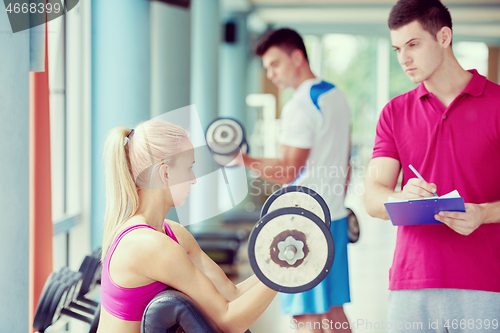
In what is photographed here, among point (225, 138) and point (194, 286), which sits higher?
point (225, 138)

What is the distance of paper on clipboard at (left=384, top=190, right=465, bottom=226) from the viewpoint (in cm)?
124

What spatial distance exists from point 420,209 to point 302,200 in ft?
1.15

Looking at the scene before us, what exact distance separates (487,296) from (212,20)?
4.51 metres

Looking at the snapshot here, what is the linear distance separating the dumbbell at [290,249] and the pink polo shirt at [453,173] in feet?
1.85

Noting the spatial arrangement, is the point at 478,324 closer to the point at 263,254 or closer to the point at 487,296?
the point at 487,296

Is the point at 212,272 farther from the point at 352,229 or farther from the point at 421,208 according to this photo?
the point at 352,229

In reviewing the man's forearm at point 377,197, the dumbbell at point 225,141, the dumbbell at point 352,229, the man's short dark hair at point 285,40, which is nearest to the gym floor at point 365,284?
the dumbbell at point 352,229

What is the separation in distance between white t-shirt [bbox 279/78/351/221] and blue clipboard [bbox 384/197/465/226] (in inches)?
24.7

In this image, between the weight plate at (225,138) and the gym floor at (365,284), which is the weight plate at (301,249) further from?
the gym floor at (365,284)

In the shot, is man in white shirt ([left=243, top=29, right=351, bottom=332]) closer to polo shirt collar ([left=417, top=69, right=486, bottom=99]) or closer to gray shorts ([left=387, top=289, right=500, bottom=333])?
gray shorts ([left=387, top=289, right=500, bottom=333])

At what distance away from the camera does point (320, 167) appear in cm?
202

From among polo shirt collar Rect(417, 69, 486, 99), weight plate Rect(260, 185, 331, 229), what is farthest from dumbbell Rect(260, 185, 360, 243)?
polo shirt collar Rect(417, 69, 486, 99)

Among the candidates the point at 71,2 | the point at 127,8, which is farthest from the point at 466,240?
the point at 71,2

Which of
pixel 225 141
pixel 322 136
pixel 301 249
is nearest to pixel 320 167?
pixel 322 136
